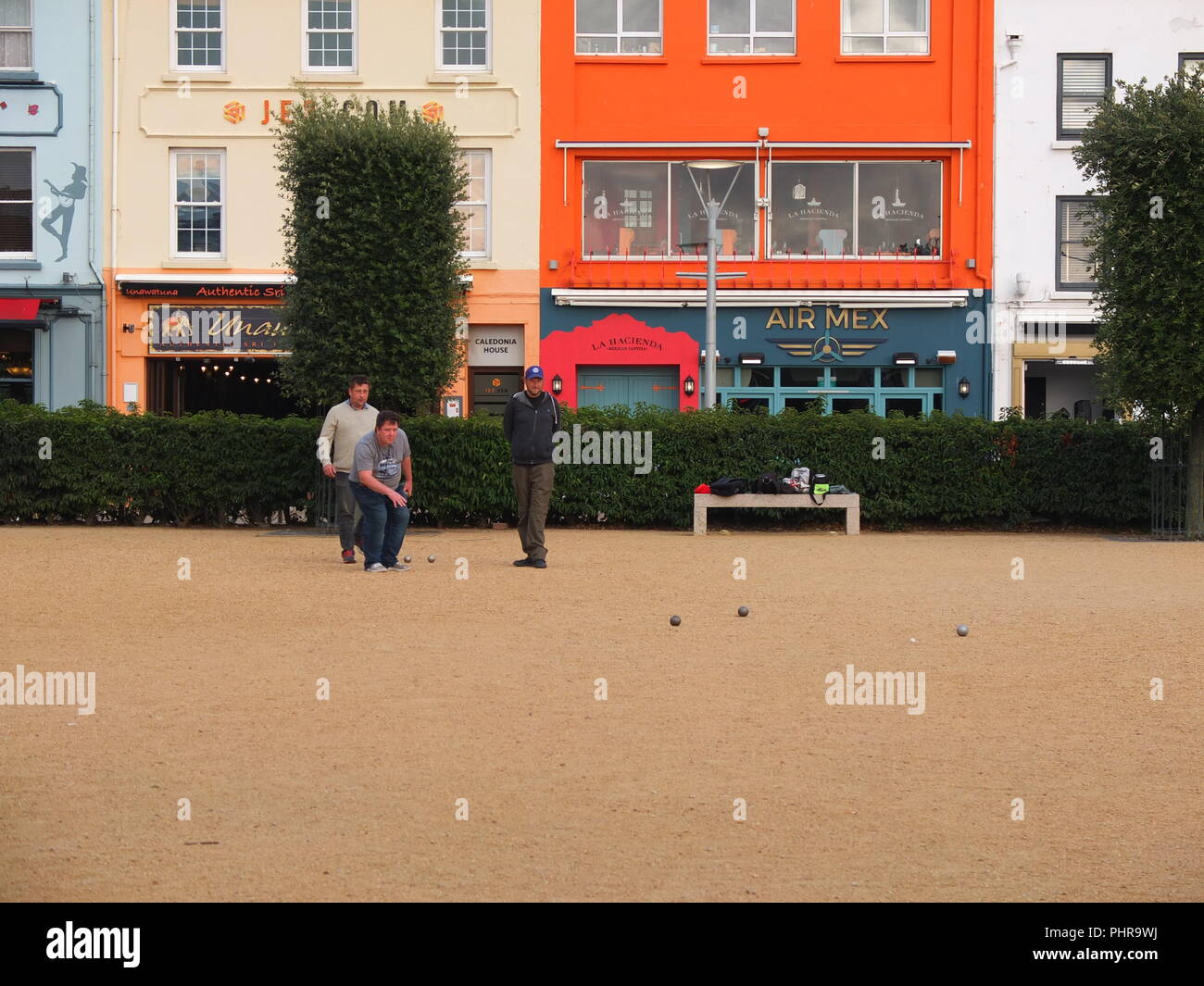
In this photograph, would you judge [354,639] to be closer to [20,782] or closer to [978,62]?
[20,782]

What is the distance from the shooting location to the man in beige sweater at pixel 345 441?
18.2 metres

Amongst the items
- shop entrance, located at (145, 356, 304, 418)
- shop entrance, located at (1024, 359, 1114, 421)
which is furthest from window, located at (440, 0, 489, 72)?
shop entrance, located at (1024, 359, 1114, 421)

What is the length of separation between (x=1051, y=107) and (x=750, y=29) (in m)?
6.41

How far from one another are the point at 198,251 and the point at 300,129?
1115 centimetres

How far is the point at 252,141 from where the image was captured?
112 feet

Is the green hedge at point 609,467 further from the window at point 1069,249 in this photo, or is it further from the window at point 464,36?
the window at point 464,36

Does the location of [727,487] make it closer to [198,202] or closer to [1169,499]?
[1169,499]

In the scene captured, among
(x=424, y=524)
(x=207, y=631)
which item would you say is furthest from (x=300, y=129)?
(x=207, y=631)

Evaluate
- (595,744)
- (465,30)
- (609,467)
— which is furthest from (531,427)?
(465,30)

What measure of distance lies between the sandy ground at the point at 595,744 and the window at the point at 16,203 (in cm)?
1987

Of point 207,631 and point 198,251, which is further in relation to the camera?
point 198,251

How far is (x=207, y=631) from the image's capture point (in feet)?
41.0

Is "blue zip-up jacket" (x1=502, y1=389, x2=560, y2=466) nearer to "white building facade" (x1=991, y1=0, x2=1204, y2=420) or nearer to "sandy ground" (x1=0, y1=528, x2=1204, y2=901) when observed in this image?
"sandy ground" (x1=0, y1=528, x2=1204, y2=901)

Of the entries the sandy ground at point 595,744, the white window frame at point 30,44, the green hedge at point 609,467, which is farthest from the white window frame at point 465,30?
the sandy ground at point 595,744
